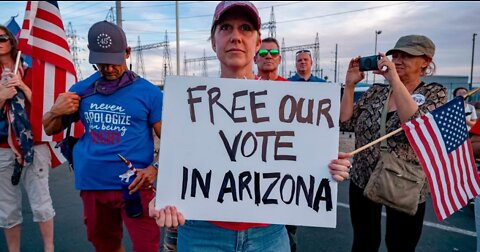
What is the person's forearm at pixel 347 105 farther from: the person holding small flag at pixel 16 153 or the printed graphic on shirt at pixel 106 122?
the person holding small flag at pixel 16 153

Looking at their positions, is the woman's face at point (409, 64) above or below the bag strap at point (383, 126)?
above

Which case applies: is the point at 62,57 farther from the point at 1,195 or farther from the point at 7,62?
the point at 1,195

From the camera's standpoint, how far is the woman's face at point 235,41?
1.43 meters

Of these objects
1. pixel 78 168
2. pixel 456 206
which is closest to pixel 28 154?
pixel 78 168

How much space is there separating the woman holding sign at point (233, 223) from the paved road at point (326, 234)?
7.07 feet

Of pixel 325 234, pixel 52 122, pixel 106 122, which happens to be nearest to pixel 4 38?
pixel 52 122

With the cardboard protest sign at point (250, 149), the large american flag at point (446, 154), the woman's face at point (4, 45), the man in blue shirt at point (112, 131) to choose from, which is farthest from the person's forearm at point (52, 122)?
the large american flag at point (446, 154)

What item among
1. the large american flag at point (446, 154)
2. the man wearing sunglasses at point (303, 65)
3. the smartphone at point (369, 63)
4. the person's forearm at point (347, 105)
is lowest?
the large american flag at point (446, 154)

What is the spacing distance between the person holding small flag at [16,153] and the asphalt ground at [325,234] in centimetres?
56

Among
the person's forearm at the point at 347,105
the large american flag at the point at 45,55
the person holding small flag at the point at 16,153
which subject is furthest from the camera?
the large american flag at the point at 45,55

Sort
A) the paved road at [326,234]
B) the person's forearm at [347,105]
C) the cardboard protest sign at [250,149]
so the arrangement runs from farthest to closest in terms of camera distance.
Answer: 1. the paved road at [326,234]
2. the person's forearm at [347,105]
3. the cardboard protest sign at [250,149]

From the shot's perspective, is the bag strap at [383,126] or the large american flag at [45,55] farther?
the large american flag at [45,55]

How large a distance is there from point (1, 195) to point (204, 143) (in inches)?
91.7

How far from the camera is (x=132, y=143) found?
7.07 ft
